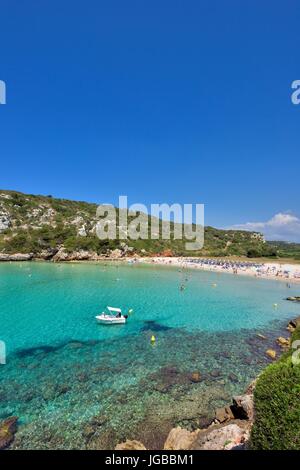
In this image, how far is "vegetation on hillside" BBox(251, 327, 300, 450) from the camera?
221 inches

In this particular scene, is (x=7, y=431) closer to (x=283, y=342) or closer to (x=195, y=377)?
(x=195, y=377)

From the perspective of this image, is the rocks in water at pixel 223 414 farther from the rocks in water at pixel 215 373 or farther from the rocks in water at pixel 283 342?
the rocks in water at pixel 283 342

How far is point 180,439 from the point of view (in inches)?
403

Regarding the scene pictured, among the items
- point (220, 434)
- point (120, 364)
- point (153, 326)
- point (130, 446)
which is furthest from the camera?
point (153, 326)

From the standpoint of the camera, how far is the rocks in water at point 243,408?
10.8 metres

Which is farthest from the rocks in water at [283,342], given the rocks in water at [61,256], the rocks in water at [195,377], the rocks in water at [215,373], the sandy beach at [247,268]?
the rocks in water at [61,256]

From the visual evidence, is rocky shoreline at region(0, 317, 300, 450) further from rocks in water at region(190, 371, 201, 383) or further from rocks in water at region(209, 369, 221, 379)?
rocks in water at region(209, 369, 221, 379)

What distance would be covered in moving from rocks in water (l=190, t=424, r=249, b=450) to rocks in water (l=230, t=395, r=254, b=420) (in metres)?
1.20

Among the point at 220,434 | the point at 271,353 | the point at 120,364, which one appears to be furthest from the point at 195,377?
the point at 271,353

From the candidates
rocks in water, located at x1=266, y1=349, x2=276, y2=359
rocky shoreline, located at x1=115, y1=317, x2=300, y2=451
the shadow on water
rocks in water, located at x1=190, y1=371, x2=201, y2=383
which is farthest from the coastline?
rocky shoreline, located at x1=115, y1=317, x2=300, y2=451

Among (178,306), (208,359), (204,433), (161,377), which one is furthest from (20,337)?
(178,306)

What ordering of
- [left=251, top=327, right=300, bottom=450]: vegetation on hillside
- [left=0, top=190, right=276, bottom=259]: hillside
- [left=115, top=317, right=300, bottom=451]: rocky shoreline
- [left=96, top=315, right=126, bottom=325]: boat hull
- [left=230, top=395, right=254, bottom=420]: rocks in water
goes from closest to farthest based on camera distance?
[left=251, top=327, right=300, bottom=450]: vegetation on hillside < [left=115, top=317, right=300, bottom=451]: rocky shoreline < [left=230, top=395, right=254, bottom=420]: rocks in water < [left=96, top=315, right=126, bottom=325]: boat hull < [left=0, top=190, right=276, bottom=259]: hillside

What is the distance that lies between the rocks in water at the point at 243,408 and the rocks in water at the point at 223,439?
1.20 meters

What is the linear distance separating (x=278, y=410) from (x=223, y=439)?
183 inches
